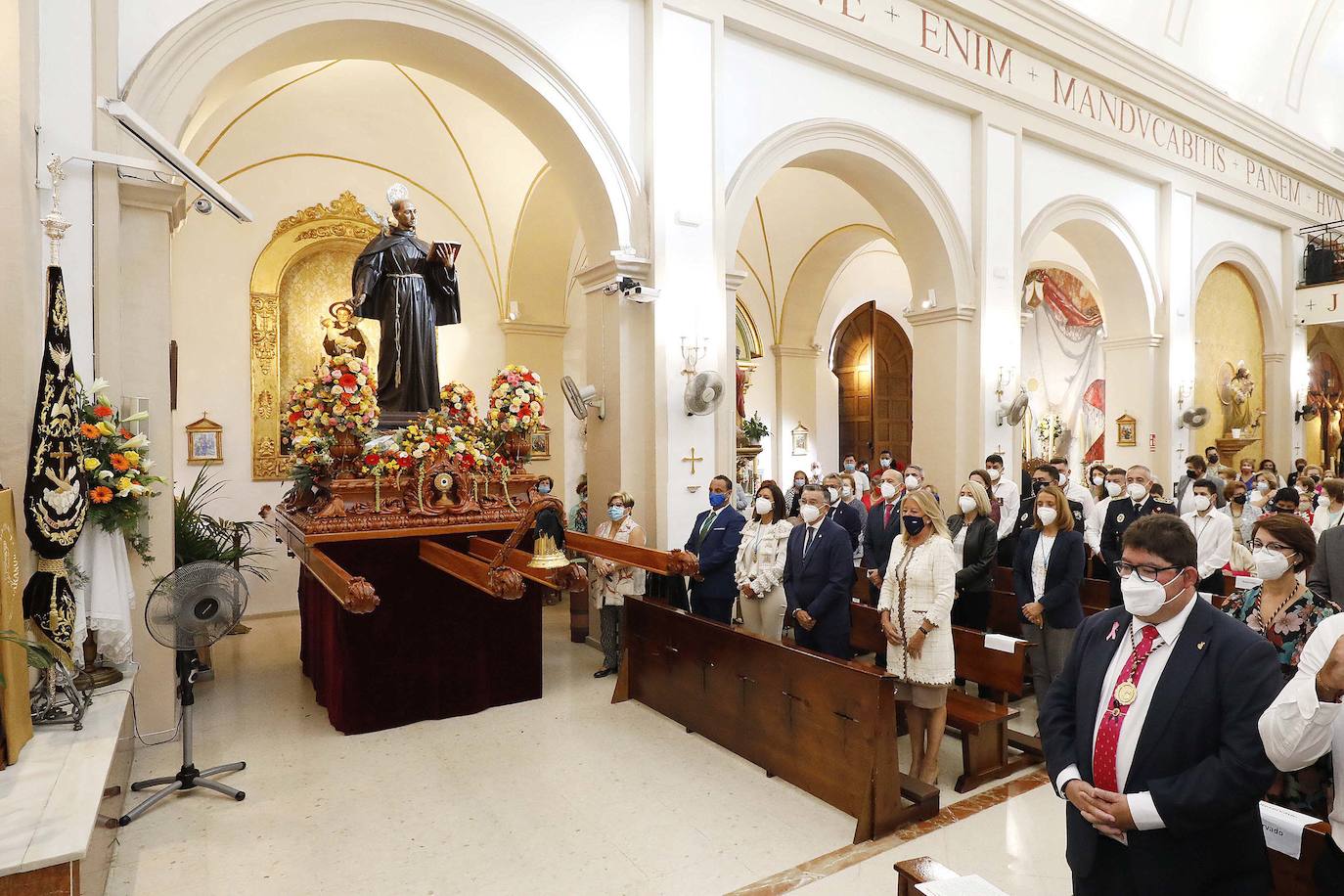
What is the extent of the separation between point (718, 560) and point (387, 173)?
25.6 feet

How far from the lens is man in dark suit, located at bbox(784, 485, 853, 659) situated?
5.48 meters

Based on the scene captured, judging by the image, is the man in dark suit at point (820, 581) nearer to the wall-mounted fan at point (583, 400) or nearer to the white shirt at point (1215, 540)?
the wall-mounted fan at point (583, 400)

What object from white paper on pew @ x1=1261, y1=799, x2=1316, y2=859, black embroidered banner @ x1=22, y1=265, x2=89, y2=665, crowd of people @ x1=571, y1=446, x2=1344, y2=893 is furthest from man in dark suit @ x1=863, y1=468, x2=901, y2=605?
black embroidered banner @ x1=22, y1=265, x2=89, y2=665

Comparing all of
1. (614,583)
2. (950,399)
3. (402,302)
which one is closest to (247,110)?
(402,302)

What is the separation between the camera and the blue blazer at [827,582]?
5473 millimetres

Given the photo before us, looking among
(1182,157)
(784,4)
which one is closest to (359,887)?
(784,4)

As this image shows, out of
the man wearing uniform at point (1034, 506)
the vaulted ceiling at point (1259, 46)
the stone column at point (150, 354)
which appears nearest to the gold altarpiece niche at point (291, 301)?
the stone column at point (150, 354)

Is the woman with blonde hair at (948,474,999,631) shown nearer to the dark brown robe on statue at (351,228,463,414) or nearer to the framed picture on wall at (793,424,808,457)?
the dark brown robe on statue at (351,228,463,414)

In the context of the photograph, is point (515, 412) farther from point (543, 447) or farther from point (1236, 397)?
point (1236, 397)

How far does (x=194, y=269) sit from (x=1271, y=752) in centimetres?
1111

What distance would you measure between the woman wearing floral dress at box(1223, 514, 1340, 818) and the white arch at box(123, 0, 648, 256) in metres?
5.77

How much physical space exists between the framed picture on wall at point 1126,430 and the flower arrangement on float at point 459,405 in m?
11.6

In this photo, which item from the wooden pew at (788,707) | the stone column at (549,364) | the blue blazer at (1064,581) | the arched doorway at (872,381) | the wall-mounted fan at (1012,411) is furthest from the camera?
the arched doorway at (872,381)

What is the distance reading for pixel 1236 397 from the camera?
15.5 metres
